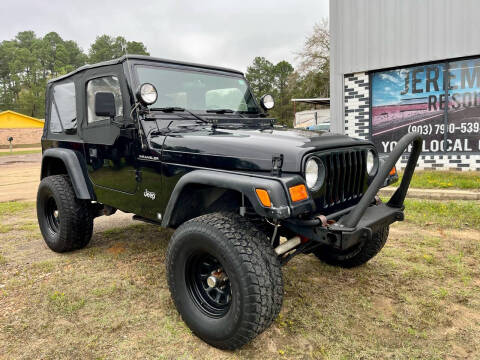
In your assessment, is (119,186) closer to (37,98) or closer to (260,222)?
(260,222)

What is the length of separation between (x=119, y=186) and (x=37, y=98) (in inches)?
2502

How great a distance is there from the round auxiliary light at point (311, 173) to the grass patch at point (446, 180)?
537 cm

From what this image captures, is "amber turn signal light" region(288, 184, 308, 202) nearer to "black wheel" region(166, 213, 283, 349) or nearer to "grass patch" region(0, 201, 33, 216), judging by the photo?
"black wheel" region(166, 213, 283, 349)

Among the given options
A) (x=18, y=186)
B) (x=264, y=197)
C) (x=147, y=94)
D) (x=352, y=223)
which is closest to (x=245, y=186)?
(x=264, y=197)

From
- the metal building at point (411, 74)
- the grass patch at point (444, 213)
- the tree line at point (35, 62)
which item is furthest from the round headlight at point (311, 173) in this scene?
the tree line at point (35, 62)

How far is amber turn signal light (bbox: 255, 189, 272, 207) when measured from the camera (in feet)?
7.20

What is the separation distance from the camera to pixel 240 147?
8.34ft

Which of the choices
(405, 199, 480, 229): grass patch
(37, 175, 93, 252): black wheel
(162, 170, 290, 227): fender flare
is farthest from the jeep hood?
(405, 199, 480, 229): grass patch

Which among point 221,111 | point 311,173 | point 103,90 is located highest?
point 103,90

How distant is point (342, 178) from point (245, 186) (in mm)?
733

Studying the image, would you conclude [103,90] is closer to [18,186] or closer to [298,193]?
[298,193]

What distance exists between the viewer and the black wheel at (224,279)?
87.4 inches

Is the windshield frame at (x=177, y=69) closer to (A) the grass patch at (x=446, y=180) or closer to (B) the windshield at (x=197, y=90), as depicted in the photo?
(B) the windshield at (x=197, y=90)

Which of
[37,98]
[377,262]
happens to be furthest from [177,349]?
[37,98]
